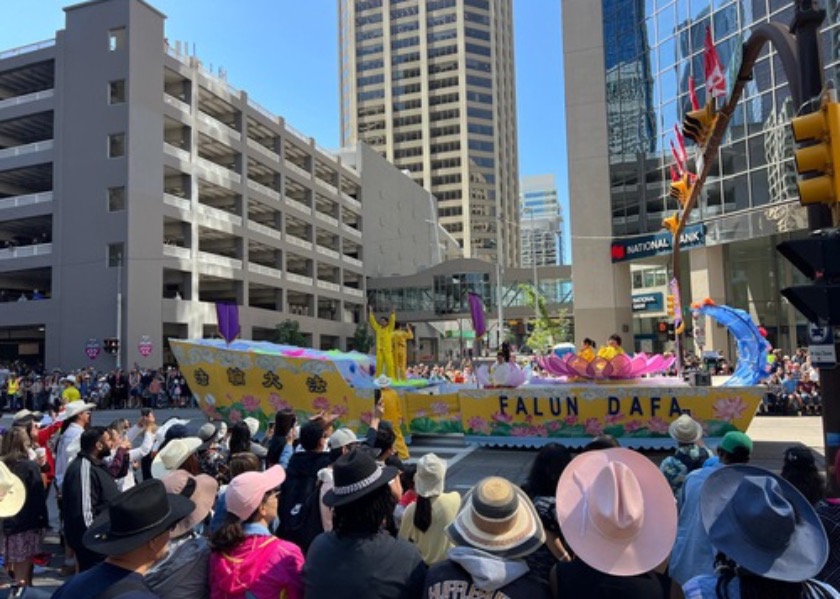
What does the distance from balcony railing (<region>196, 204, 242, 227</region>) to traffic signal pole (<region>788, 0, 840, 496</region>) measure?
1476 inches

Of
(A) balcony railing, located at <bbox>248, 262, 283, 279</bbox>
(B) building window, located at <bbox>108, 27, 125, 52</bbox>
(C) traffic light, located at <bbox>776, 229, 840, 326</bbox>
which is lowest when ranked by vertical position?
(C) traffic light, located at <bbox>776, 229, 840, 326</bbox>

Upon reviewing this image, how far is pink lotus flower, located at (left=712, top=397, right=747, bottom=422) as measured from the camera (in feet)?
39.2

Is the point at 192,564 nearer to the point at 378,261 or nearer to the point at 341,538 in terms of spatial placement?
Answer: the point at 341,538

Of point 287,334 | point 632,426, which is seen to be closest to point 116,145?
point 287,334

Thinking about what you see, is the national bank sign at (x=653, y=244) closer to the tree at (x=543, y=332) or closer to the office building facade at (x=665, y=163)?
the office building facade at (x=665, y=163)

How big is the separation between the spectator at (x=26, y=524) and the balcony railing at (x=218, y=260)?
113 ft

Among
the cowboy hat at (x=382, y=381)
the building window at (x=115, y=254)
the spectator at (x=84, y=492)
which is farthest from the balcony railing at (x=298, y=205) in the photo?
the spectator at (x=84, y=492)

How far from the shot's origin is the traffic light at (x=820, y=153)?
4.91m

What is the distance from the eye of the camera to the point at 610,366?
43.0 ft

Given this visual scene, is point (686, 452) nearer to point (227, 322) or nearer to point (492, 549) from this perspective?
point (492, 549)

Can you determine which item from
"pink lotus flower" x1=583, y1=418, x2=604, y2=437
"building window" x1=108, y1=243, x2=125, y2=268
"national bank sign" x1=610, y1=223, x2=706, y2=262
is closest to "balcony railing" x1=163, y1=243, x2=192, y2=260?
"building window" x1=108, y1=243, x2=125, y2=268

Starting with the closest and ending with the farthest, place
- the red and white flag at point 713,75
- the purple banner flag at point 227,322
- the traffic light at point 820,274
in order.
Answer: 1. the traffic light at point 820,274
2. the red and white flag at point 713,75
3. the purple banner flag at point 227,322

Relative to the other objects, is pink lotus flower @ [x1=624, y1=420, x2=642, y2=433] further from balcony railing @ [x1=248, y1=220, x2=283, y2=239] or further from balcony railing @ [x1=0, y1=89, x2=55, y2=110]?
balcony railing @ [x1=0, y1=89, x2=55, y2=110]

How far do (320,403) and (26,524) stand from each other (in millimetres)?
8772
